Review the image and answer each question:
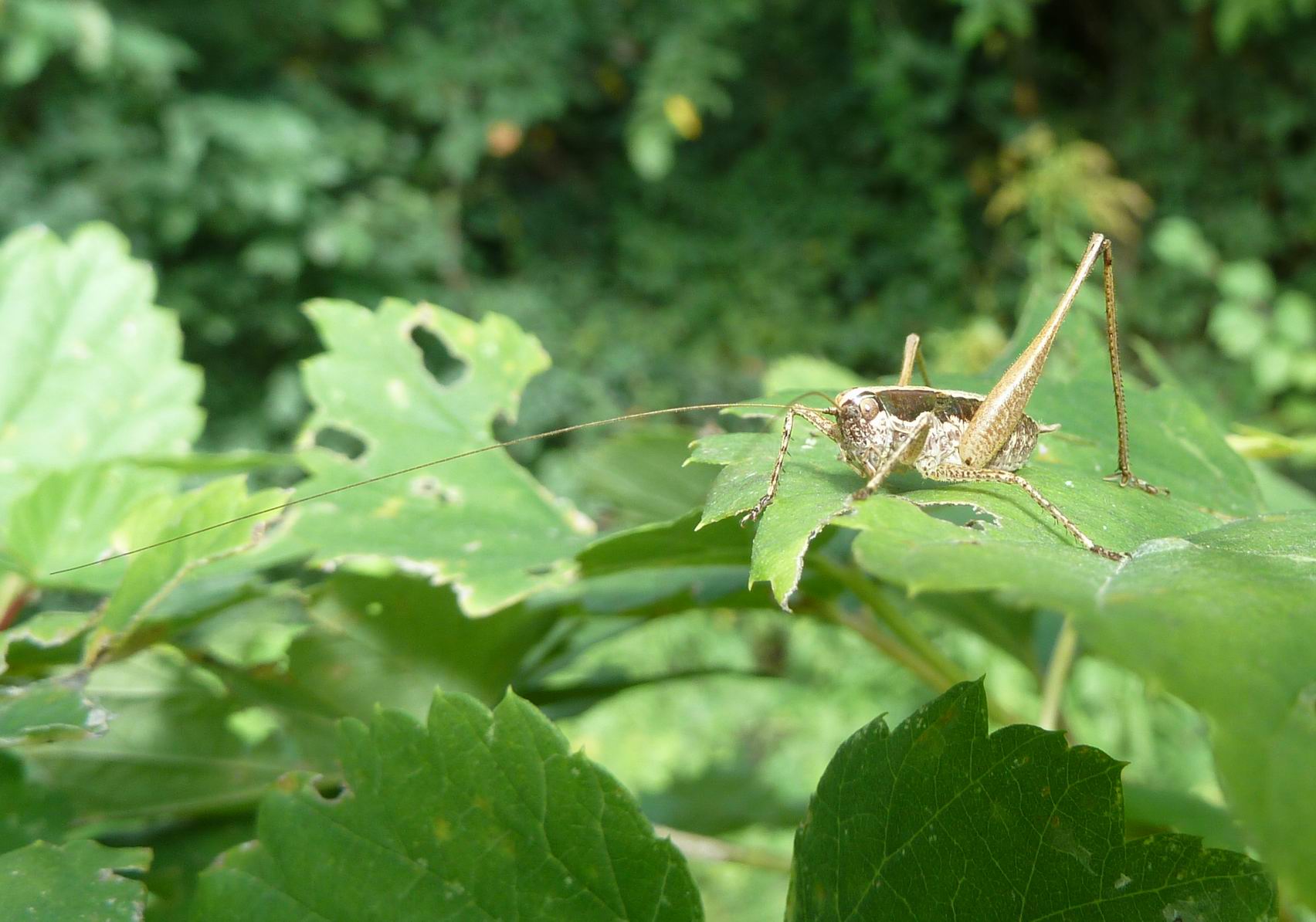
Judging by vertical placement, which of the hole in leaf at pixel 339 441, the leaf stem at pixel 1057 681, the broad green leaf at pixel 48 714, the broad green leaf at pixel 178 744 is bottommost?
the hole in leaf at pixel 339 441

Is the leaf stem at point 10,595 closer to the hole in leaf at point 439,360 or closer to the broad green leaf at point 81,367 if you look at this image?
the broad green leaf at point 81,367

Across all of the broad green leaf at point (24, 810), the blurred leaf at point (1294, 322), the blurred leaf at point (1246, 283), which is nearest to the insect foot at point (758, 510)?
the broad green leaf at point (24, 810)

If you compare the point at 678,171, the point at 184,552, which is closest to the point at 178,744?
the point at 184,552

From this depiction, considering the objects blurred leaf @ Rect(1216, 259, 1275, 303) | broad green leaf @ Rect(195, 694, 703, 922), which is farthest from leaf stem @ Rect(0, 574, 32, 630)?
blurred leaf @ Rect(1216, 259, 1275, 303)

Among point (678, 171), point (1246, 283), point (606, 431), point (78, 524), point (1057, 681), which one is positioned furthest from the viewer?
point (678, 171)

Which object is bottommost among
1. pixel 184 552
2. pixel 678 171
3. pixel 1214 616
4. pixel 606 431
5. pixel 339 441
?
pixel 339 441

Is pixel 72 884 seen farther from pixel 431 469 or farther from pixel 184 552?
pixel 431 469

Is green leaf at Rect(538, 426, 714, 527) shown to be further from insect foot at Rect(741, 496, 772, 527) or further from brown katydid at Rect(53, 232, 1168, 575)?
insect foot at Rect(741, 496, 772, 527)
